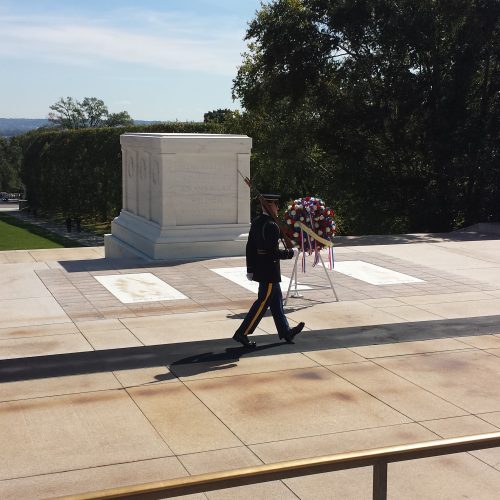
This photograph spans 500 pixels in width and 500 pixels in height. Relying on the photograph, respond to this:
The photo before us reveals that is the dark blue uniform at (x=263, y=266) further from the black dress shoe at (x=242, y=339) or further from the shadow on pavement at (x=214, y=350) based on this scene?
the shadow on pavement at (x=214, y=350)

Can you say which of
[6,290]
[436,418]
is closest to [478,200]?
[6,290]

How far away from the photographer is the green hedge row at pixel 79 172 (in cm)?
4538

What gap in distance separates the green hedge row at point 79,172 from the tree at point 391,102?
18.2m

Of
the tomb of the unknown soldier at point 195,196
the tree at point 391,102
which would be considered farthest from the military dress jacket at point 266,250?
the tree at point 391,102

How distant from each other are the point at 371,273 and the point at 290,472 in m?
9.50

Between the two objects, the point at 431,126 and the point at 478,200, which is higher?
the point at 431,126

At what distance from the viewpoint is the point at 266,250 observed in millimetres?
7520

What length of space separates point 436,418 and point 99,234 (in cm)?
3697

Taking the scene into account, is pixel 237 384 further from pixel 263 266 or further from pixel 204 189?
pixel 204 189

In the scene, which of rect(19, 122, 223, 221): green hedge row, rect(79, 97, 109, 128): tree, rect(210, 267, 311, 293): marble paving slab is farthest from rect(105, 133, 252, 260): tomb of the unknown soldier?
rect(79, 97, 109, 128): tree

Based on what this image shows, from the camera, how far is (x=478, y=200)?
20922 millimetres

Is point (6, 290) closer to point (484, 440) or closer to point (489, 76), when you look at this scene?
point (484, 440)

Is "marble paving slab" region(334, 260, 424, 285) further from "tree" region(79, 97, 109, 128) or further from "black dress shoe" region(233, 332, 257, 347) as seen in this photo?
"tree" region(79, 97, 109, 128)

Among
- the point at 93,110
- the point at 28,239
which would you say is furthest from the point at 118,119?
the point at 28,239
